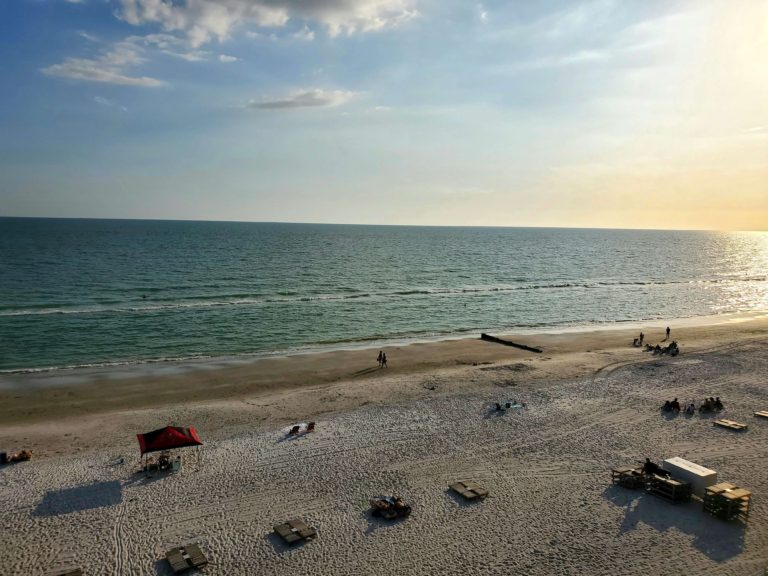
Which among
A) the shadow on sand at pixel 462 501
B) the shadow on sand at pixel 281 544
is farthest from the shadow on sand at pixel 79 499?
the shadow on sand at pixel 462 501

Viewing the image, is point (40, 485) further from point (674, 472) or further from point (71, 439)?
point (674, 472)

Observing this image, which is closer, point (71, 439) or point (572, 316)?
point (71, 439)

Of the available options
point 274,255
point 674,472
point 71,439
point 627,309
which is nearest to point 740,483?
point 674,472

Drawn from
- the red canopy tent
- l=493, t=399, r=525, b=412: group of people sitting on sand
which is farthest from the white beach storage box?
the red canopy tent

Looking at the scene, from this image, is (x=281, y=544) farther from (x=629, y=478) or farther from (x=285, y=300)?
(x=285, y=300)

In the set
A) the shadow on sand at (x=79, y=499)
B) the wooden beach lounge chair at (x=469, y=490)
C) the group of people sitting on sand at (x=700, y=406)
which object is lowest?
the shadow on sand at (x=79, y=499)

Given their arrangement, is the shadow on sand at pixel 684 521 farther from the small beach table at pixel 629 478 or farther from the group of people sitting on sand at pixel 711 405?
the group of people sitting on sand at pixel 711 405
